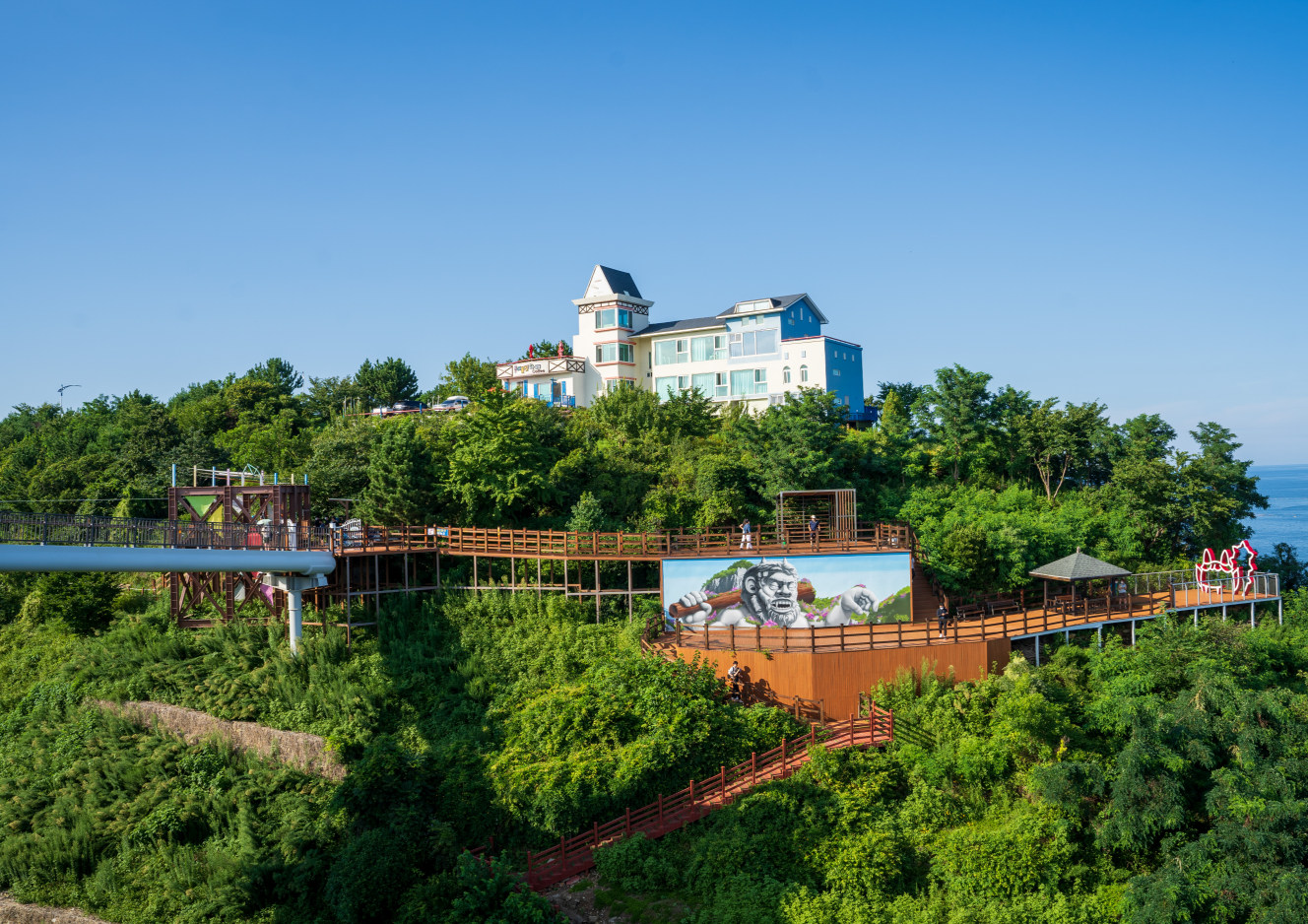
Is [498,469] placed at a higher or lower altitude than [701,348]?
lower

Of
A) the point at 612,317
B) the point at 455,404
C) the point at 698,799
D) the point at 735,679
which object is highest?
the point at 612,317

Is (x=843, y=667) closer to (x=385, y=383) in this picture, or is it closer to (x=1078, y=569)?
(x=1078, y=569)

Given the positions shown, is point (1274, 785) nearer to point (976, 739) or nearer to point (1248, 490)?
point (976, 739)

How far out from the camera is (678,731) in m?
23.7

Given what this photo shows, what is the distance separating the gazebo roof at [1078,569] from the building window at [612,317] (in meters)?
31.5

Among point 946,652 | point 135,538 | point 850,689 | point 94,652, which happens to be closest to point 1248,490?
point 946,652

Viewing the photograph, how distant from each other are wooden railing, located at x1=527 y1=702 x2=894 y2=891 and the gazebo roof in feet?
27.5

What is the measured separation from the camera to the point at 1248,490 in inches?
1422

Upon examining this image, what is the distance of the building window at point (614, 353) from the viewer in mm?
56562

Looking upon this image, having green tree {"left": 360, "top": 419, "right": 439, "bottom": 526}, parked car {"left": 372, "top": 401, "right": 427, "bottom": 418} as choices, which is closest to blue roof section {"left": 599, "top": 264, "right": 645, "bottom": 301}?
parked car {"left": 372, "top": 401, "right": 427, "bottom": 418}

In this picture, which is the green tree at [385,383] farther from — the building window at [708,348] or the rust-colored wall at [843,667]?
the rust-colored wall at [843,667]

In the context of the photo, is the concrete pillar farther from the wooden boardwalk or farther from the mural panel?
the mural panel

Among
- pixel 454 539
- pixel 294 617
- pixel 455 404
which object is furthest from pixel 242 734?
pixel 455 404

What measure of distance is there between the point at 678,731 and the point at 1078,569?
1355 centimetres
